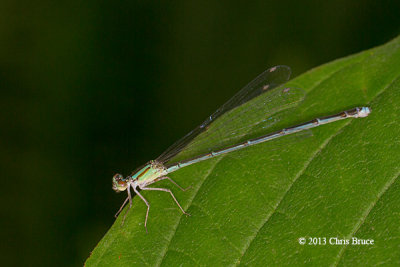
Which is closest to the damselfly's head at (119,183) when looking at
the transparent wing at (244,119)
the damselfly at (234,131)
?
the damselfly at (234,131)

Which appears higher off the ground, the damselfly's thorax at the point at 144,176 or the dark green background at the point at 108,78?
the dark green background at the point at 108,78

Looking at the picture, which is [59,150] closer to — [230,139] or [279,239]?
[230,139]

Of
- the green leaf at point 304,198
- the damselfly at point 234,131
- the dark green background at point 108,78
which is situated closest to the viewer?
the green leaf at point 304,198

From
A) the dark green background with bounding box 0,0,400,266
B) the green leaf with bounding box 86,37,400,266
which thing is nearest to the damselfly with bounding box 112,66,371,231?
the green leaf with bounding box 86,37,400,266

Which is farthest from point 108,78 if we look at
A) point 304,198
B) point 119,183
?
point 304,198

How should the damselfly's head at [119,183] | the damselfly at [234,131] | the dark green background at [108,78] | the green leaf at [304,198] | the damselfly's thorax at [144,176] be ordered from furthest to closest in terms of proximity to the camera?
the dark green background at [108,78] < the damselfly's head at [119,183] < the damselfly's thorax at [144,176] < the damselfly at [234,131] < the green leaf at [304,198]

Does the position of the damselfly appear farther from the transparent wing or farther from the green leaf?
the green leaf

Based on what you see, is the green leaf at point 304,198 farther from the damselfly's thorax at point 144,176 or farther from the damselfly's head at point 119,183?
the damselfly's head at point 119,183
